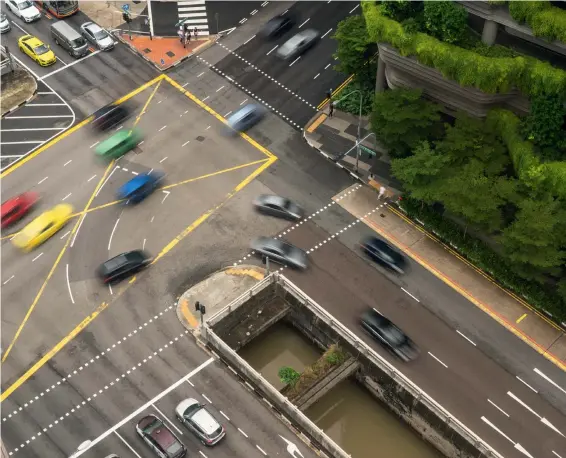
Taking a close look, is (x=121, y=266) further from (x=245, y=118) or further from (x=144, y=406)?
(x=245, y=118)

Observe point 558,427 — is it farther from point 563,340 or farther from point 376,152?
point 376,152

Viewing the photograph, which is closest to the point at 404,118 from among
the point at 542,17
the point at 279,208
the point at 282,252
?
the point at 279,208

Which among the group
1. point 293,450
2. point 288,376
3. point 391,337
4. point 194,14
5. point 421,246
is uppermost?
point 194,14

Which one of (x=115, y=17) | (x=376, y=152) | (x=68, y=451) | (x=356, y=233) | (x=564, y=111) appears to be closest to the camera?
(x=68, y=451)

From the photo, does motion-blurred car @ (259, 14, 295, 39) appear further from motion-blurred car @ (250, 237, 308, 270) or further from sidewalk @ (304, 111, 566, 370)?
motion-blurred car @ (250, 237, 308, 270)

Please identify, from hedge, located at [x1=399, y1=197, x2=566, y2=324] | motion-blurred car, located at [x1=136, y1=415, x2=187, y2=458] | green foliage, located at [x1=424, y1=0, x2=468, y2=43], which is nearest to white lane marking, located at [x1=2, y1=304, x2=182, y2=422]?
motion-blurred car, located at [x1=136, y1=415, x2=187, y2=458]

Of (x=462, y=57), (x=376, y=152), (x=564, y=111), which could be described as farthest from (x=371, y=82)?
(x=564, y=111)
